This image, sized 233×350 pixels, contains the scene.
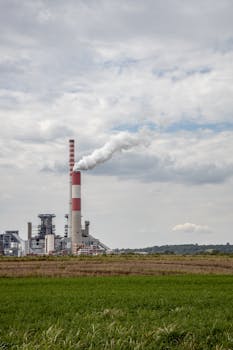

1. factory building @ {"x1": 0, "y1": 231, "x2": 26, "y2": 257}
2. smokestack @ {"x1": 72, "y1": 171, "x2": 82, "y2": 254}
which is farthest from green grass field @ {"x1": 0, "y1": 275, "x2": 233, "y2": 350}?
factory building @ {"x1": 0, "y1": 231, "x2": 26, "y2": 257}

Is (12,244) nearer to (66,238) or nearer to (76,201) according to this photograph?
(66,238)

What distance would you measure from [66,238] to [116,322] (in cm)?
12518

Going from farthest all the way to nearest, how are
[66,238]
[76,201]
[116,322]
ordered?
[66,238]
[76,201]
[116,322]

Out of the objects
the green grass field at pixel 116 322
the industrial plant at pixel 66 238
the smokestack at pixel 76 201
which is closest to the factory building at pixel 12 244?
the industrial plant at pixel 66 238

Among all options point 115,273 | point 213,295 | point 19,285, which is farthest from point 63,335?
point 115,273

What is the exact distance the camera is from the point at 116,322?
1335cm

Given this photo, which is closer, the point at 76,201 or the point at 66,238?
the point at 76,201

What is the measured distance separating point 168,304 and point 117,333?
734 centimetres

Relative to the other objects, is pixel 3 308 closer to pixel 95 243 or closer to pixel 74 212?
pixel 74 212

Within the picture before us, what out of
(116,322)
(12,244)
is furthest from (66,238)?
(116,322)

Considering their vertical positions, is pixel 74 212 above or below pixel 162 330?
above

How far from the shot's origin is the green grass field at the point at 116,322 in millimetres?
10820

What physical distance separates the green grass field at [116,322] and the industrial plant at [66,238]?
86.3 meters

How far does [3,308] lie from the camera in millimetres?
17672
